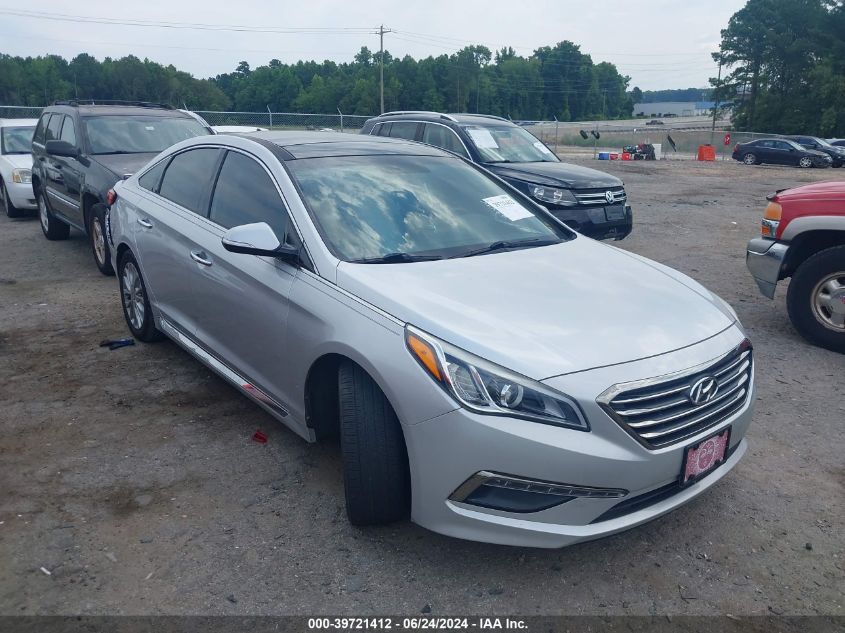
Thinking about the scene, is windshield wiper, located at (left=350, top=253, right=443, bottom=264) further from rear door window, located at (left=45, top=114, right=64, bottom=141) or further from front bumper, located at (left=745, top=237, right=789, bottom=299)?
rear door window, located at (left=45, top=114, right=64, bottom=141)

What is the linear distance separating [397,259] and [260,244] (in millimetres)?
639

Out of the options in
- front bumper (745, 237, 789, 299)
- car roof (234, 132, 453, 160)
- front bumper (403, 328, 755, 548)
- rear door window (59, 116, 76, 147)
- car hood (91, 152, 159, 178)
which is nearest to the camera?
front bumper (403, 328, 755, 548)

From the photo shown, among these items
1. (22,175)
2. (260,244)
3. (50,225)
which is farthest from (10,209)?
(260,244)

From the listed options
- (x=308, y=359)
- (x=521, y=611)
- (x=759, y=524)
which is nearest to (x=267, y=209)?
(x=308, y=359)

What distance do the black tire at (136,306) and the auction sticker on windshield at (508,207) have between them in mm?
2562

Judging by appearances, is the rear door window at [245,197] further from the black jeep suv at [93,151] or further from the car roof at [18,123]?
the car roof at [18,123]

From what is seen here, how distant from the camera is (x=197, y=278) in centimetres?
426

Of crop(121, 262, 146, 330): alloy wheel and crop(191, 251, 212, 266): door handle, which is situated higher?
crop(191, 251, 212, 266): door handle

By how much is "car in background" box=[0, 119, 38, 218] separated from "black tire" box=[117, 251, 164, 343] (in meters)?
7.22

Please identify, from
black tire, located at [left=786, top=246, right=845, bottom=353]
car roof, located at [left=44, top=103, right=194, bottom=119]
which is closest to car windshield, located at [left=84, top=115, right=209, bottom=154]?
car roof, located at [left=44, top=103, right=194, bottom=119]

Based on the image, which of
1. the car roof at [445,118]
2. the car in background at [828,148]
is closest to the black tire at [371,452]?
the car roof at [445,118]

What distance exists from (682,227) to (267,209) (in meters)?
9.66

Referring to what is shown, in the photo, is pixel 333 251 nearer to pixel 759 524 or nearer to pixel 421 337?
pixel 421 337

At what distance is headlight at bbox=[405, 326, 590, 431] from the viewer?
8.52 ft
